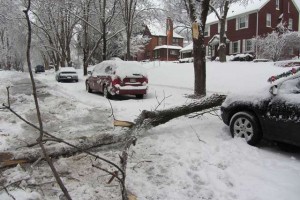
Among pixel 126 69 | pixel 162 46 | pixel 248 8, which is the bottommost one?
pixel 126 69

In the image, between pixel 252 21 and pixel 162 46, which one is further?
pixel 162 46

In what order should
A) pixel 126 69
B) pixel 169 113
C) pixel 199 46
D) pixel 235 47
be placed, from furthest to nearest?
1. pixel 235 47
2. pixel 126 69
3. pixel 199 46
4. pixel 169 113

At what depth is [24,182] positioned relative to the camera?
15.9 feet

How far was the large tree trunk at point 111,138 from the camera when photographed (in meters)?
5.38

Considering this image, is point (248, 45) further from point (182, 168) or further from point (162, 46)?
point (182, 168)

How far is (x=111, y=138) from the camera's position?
21.4 feet

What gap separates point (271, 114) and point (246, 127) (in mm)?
620

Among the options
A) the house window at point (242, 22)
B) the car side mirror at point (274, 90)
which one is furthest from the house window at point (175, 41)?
the car side mirror at point (274, 90)

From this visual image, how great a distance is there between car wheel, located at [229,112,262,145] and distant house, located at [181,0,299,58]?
3402 cm

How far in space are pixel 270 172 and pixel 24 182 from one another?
364 centimetres

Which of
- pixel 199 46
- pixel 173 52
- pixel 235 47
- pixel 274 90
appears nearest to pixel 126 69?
pixel 199 46

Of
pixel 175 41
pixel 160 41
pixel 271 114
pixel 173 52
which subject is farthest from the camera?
pixel 175 41

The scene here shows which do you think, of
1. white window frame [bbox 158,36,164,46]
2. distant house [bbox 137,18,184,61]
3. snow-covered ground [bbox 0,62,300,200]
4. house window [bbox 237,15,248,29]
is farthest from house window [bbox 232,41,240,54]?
snow-covered ground [bbox 0,62,300,200]

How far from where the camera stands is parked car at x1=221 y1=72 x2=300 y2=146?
602 cm
